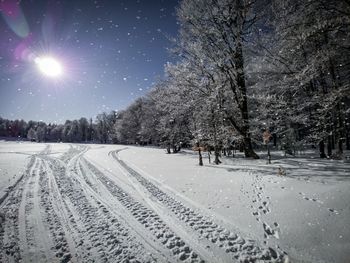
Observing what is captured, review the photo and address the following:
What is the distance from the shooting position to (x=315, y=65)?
328 inches

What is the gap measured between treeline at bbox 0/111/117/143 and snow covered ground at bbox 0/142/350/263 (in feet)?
259

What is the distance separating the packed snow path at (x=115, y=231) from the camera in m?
4.70

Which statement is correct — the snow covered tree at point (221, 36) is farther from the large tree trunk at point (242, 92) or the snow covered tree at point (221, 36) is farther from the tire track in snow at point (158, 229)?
the tire track in snow at point (158, 229)

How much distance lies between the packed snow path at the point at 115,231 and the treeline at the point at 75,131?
3102 inches

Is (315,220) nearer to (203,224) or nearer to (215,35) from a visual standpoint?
(203,224)

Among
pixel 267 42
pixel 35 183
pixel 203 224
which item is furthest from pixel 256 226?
pixel 35 183

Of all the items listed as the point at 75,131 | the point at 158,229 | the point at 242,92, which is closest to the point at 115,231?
the point at 158,229

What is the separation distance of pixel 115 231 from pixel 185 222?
1.88 meters

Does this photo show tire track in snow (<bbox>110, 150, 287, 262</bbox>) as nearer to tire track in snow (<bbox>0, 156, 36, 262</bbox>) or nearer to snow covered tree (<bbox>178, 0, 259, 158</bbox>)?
tire track in snow (<bbox>0, 156, 36, 262</bbox>)

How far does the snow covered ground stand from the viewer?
4.71m

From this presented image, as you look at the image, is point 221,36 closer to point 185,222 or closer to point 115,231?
point 185,222

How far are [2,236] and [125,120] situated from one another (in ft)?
202

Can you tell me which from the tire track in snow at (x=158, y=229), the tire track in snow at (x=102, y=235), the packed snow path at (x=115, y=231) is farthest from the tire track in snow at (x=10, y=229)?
the tire track in snow at (x=158, y=229)

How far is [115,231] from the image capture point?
19.2 ft
